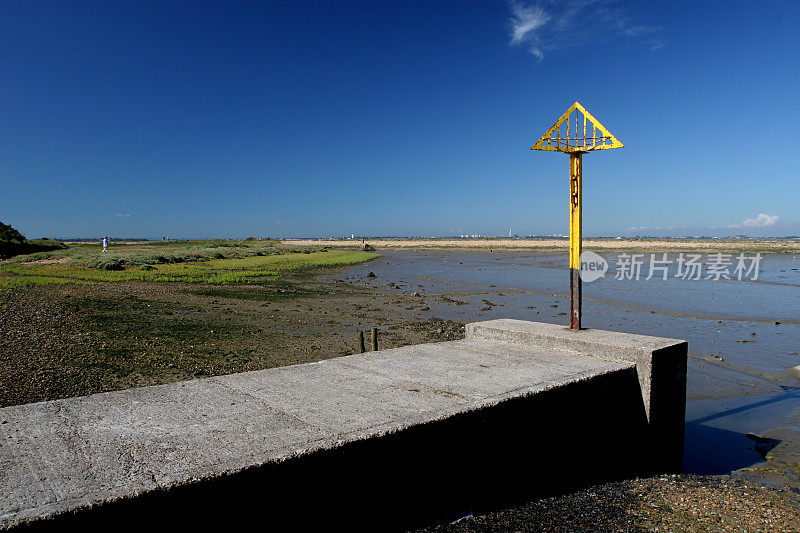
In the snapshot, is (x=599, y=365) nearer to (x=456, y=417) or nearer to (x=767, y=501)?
(x=767, y=501)

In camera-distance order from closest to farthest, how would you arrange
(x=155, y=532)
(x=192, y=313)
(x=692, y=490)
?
1. (x=155, y=532)
2. (x=692, y=490)
3. (x=192, y=313)

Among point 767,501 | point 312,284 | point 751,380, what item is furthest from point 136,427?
point 312,284

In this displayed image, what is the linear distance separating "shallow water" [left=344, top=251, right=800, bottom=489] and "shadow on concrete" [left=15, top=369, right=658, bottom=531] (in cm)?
212

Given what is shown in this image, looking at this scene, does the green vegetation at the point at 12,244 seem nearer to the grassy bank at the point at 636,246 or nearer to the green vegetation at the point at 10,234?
the green vegetation at the point at 10,234

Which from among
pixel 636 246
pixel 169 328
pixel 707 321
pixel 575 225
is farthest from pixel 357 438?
pixel 636 246

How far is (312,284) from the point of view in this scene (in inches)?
1176

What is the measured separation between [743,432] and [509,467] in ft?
18.4

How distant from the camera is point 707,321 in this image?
18.7 m

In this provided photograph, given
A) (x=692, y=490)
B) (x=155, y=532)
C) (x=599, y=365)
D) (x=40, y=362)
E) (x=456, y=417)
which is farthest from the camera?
(x=40, y=362)

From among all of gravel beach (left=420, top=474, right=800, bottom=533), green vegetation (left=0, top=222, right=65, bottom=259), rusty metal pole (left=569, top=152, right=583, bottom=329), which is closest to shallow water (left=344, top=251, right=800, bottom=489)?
gravel beach (left=420, top=474, right=800, bottom=533)

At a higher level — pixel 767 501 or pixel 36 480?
pixel 36 480

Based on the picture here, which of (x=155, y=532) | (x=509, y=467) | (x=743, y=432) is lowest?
(x=743, y=432)

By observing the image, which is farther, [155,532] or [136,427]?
[136,427]

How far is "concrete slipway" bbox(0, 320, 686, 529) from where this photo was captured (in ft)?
10.9
